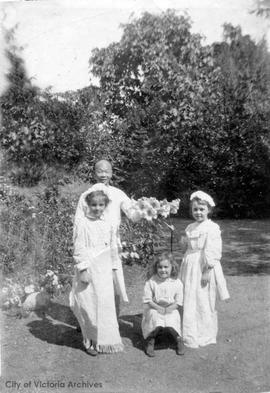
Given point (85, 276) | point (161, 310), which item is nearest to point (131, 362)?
point (161, 310)

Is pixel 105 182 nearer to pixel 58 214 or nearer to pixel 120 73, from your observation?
pixel 58 214

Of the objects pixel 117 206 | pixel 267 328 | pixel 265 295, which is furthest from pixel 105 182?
pixel 265 295

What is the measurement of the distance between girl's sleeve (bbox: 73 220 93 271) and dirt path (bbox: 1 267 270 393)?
76cm

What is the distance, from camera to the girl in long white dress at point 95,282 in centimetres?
387

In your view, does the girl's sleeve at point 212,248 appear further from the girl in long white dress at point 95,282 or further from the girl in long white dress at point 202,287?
the girl in long white dress at point 95,282

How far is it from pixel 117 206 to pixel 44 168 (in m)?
4.18

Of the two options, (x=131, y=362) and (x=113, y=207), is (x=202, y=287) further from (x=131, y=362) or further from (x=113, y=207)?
(x=113, y=207)

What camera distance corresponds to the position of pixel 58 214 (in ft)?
21.4

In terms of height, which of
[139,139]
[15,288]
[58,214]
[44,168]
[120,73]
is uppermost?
[120,73]

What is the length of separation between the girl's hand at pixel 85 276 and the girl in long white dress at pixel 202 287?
2.84 ft

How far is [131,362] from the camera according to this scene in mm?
3695

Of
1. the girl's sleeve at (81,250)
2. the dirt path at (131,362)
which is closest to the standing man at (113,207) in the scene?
the girl's sleeve at (81,250)

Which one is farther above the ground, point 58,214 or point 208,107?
point 208,107

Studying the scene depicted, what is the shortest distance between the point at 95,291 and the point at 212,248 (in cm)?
107
